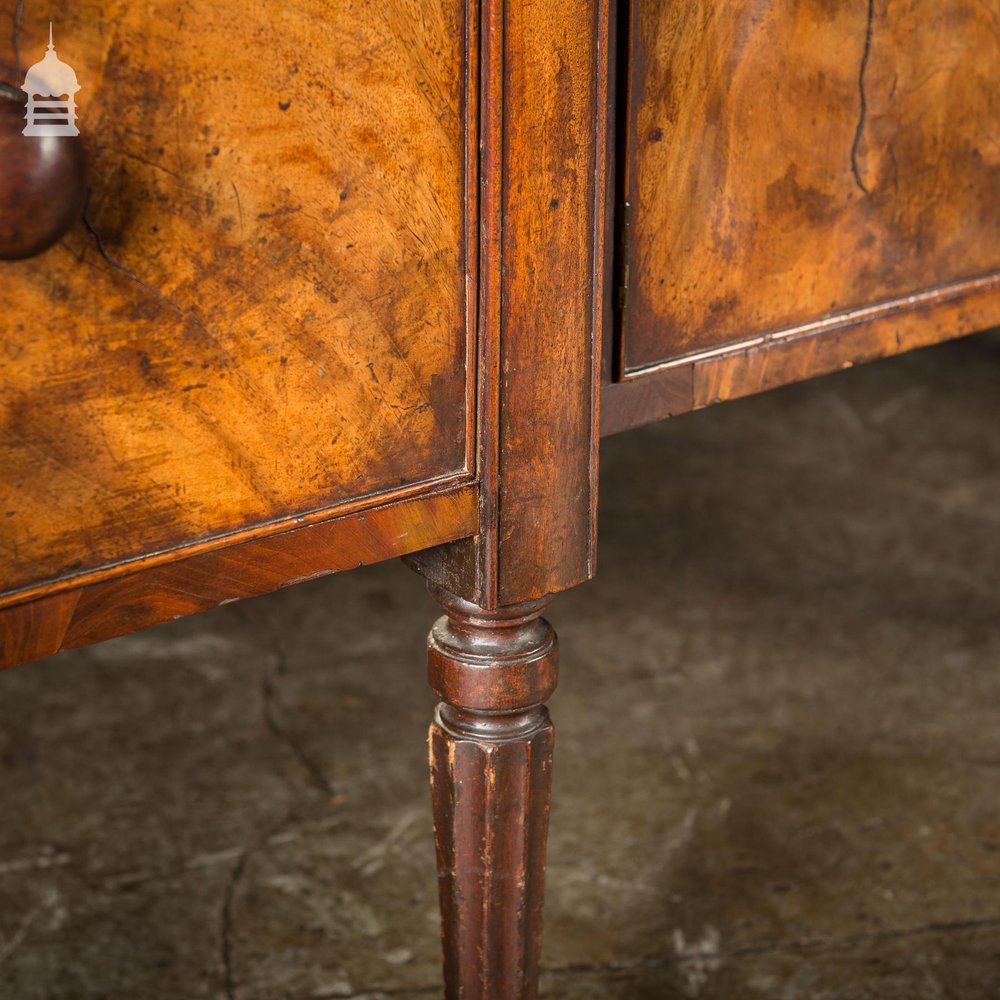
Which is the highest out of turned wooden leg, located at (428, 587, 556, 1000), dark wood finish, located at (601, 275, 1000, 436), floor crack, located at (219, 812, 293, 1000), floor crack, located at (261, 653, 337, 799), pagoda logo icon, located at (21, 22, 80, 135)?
pagoda logo icon, located at (21, 22, 80, 135)

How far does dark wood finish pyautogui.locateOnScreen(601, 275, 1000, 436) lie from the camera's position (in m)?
0.99

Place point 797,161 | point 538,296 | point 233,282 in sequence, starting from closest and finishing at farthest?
point 233,282, point 538,296, point 797,161

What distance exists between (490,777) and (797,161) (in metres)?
0.45

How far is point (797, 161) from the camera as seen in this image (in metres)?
1.00

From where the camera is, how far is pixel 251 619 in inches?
86.4

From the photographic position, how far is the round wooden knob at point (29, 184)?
61 centimetres

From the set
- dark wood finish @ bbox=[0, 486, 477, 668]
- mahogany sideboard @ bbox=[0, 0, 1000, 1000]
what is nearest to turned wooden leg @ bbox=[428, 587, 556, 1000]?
mahogany sideboard @ bbox=[0, 0, 1000, 1000]

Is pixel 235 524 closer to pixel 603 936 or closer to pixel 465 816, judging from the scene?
pixel 465 816

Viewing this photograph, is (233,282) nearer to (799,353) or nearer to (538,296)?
(538,296)

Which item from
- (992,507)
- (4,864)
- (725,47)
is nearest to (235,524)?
(725,47)

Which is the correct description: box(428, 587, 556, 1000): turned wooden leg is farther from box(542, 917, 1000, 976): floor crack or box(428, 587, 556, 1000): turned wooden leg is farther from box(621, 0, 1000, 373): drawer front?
box(542, 917, 1000, 976): floor crack

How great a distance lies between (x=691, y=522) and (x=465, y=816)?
1502 mm

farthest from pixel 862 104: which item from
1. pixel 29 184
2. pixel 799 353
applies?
pixel 29 184

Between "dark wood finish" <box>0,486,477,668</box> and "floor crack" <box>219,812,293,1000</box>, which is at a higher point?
"dark wood finish" <box>0,486,477,668</box>
